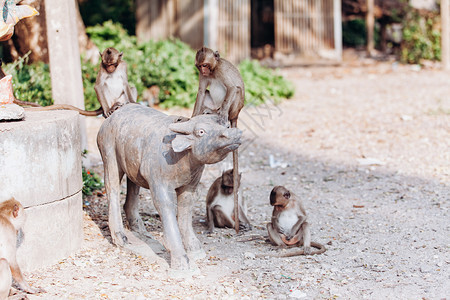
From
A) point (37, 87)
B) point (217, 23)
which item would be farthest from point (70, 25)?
point (217, 23)

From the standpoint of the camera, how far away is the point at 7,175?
4695 millimetres

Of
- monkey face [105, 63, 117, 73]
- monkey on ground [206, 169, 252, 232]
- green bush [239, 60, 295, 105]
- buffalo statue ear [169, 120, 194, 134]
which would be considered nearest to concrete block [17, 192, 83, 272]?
monkey face [105, 63, 117, 73]

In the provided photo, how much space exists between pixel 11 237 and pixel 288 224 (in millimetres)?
2430

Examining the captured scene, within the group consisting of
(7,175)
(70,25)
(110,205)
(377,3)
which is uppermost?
(377,3)

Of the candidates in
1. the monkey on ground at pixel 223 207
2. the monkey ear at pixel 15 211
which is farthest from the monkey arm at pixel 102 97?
the monkey ear at pixel 15 211

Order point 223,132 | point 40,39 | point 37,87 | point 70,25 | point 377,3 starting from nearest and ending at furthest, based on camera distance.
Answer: point 223,132 → point 70,25 → point 37,87 → point 40,39 → point 377,3

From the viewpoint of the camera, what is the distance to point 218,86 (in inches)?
215

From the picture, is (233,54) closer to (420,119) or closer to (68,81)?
(420,119)

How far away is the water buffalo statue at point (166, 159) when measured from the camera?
15.1 feet

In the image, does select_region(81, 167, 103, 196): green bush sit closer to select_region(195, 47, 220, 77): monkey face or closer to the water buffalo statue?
the water buffalo statue

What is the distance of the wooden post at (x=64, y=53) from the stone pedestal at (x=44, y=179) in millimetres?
2065

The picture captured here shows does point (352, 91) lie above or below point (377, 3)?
below

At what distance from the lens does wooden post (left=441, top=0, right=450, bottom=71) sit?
50.9 ft

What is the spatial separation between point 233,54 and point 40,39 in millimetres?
7766
